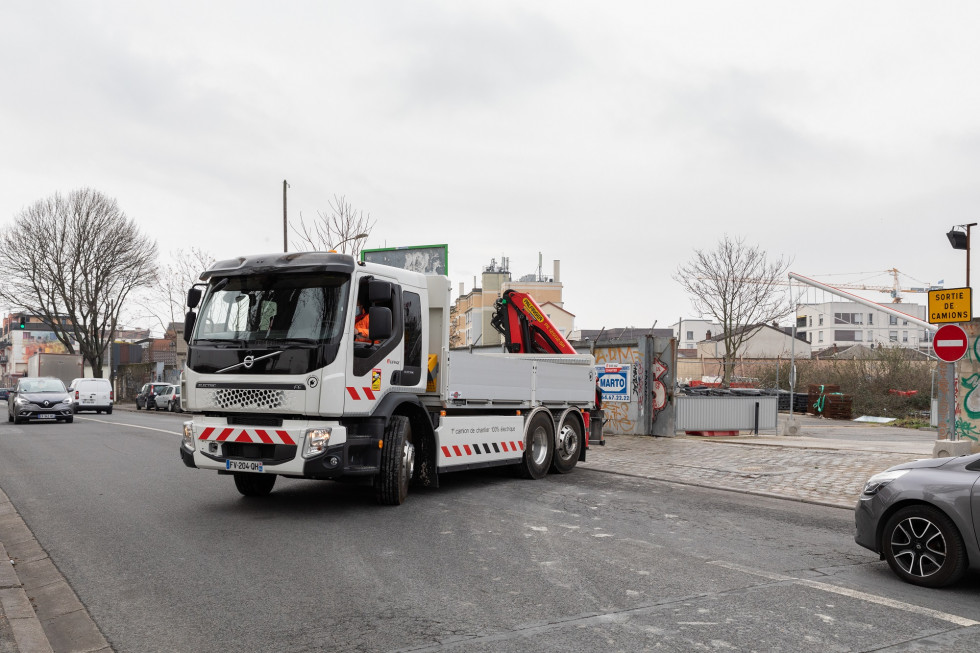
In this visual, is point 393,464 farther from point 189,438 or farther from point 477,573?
point 477,573

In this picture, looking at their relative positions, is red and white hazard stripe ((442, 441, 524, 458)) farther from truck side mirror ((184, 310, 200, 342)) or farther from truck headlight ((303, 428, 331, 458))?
truck side mirror ((184, 310, 200, 342))

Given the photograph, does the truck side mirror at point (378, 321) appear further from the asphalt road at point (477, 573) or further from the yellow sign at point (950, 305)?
the yellow sign at point (950, 305)

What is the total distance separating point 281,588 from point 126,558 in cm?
175

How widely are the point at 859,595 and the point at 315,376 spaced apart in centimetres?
532

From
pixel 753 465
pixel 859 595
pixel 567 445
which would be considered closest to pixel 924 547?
pixel 859 595

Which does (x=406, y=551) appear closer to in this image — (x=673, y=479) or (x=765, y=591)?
(x=765, y=591)

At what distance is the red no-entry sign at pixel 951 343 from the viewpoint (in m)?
11.7

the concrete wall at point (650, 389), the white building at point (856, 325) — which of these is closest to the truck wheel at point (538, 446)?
the concrete wall at point (650, 389)

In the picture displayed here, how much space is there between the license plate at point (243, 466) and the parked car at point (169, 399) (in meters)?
33.6

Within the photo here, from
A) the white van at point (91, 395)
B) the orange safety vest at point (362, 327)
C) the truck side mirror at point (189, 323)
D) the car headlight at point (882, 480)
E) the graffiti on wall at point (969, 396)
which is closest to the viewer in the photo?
the car headlight at point (882, 480)

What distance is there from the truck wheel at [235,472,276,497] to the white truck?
0.02 metres

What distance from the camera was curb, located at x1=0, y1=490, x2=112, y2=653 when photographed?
4.58 m

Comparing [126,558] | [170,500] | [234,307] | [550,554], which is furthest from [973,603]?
[170,500]

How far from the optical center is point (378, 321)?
8.65 metres
